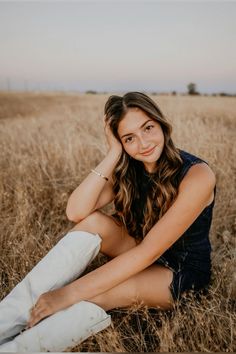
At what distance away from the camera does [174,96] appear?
5.20m

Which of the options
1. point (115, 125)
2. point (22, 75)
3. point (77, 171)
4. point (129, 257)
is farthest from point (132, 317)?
point (22, 75)

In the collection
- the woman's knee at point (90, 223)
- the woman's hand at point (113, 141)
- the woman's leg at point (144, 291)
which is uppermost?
the woman's hand at point (113, 141)

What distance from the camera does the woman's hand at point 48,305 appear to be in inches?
63.2

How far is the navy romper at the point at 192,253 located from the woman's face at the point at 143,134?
156 mm

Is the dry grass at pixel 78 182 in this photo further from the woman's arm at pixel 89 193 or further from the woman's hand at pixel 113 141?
the woman's hand at pixel 113 141

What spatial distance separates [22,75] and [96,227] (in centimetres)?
168

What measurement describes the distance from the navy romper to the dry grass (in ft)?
0.33

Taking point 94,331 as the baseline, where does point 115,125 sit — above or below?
above

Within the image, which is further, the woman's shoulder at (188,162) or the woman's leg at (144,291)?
the woman's shoulder at (188,162)

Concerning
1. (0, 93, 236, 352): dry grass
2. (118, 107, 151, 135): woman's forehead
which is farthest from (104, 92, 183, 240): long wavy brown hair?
(0, 93, 236, 352): dry grass

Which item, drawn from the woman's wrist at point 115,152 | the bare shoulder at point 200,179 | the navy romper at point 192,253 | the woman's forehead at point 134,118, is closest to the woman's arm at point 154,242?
the bare shoulder at point 200,179

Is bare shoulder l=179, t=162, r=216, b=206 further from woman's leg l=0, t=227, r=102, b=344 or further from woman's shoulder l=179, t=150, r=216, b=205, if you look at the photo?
woman's leg l=0, t=227, r=102, b=344

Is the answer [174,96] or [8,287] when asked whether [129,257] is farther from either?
[174,96]

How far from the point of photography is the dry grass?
5.49ft
